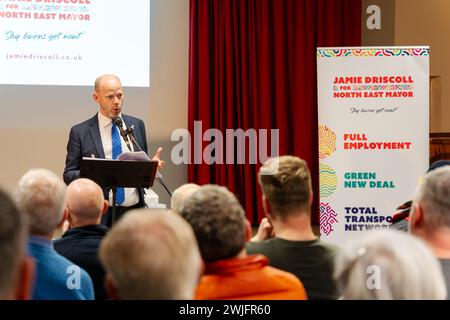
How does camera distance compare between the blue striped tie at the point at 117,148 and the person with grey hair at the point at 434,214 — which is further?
the blue striped tie at the point at 117,148

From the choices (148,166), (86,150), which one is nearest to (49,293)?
(148,166)

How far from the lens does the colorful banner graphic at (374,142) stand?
5.02 m

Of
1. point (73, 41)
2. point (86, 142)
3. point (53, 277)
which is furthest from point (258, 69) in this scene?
point (53, 277)

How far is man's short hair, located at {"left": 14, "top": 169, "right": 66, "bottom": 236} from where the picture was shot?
212 cm

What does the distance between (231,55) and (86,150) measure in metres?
2.32

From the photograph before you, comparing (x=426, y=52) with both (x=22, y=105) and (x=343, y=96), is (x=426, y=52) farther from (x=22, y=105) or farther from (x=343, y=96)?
(x=22, y=105)

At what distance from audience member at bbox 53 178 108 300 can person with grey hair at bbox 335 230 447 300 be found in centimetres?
134

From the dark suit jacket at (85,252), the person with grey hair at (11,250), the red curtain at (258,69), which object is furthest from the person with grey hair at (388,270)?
the red curtain at (258,69)

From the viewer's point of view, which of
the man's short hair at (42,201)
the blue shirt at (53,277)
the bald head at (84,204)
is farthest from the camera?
the bald head at (84,204)

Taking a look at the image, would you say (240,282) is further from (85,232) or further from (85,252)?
(85,232)

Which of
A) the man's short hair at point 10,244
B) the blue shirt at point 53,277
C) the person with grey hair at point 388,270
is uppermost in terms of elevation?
the man's short hair at point 10,244

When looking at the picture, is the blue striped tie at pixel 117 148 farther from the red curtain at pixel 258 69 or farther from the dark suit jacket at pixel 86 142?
the red curtain at pixel 258 69

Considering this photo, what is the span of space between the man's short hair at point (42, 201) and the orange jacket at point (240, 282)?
0.66 m

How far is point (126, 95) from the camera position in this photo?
5.35 metres
